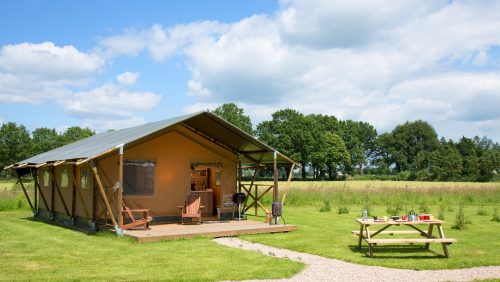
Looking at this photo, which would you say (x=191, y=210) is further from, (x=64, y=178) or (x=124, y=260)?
(x=124, y=260)

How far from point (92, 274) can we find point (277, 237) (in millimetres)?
4850

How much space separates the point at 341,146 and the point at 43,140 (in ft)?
127

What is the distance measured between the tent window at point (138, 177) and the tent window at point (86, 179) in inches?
34.2

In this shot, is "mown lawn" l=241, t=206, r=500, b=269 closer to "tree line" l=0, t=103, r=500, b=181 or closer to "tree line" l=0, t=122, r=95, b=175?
"tree line" l=0, t=103, r=500, b=181

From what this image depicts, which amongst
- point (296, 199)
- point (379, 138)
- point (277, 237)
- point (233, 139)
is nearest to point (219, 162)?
point (233, 139)

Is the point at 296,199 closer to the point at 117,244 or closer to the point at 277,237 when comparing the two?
the point at 277,237

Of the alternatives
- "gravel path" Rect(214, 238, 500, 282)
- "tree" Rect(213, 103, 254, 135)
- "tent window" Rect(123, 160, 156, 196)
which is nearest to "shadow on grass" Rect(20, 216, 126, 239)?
"tent window" Rect(123, 160, 156, 196)

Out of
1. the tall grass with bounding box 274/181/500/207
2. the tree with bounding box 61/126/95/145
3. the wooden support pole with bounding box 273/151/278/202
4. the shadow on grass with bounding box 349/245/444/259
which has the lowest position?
the shadow on grass with bounding box 349/245/444/259

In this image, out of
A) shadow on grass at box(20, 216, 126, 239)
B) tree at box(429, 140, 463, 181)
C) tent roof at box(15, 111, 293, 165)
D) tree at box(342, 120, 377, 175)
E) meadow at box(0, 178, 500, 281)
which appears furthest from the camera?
tree at box(342, 120, 377, 175)

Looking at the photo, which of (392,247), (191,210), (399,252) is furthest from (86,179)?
(399,252)

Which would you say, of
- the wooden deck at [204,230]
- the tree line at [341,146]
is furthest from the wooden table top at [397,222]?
the tree line at [341,146]

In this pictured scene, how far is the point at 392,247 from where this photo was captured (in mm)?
9422

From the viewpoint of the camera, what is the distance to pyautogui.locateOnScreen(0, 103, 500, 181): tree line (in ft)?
183

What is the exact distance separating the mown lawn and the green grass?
136 centimetres
